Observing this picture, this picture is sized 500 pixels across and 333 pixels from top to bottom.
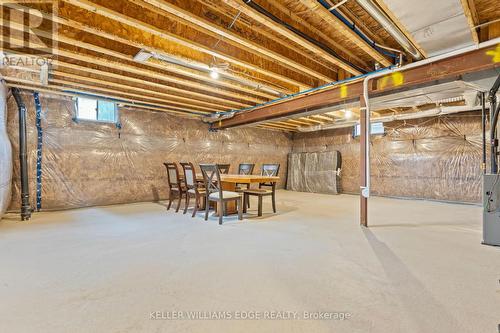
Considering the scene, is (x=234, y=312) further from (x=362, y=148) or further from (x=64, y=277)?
(x=362, y=148)

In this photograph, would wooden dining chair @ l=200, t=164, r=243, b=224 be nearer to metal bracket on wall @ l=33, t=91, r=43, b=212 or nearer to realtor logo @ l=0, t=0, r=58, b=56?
realtor logo @ l=0, t=0, r=58, b=56

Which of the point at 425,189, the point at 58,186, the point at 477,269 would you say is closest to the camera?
the point at 477,269

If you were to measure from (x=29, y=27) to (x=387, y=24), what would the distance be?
3.35m

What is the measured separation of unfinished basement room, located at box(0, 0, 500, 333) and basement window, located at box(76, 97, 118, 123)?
42 millimetres

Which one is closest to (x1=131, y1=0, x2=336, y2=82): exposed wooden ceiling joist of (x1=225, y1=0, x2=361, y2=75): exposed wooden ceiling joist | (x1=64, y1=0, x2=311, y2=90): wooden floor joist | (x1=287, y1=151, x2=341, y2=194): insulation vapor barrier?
(x1=64, y1=0, x2=311, y2=90): wooden floor joist

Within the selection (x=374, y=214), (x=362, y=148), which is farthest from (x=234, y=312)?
(x=374, y=214)

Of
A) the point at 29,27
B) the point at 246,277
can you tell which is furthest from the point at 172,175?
the point at 246,277

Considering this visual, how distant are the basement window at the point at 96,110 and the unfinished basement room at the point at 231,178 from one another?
0.14 ft

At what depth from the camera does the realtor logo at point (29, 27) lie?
6.93 feet

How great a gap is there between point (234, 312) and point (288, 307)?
32 centimetres

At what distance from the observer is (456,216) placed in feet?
13.3

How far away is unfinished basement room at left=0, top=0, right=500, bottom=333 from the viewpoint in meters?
1.48

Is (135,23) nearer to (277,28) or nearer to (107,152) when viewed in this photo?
(277,28)

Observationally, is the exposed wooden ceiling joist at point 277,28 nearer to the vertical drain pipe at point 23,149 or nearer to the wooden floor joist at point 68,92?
the wooden floor joist at point 68,92
